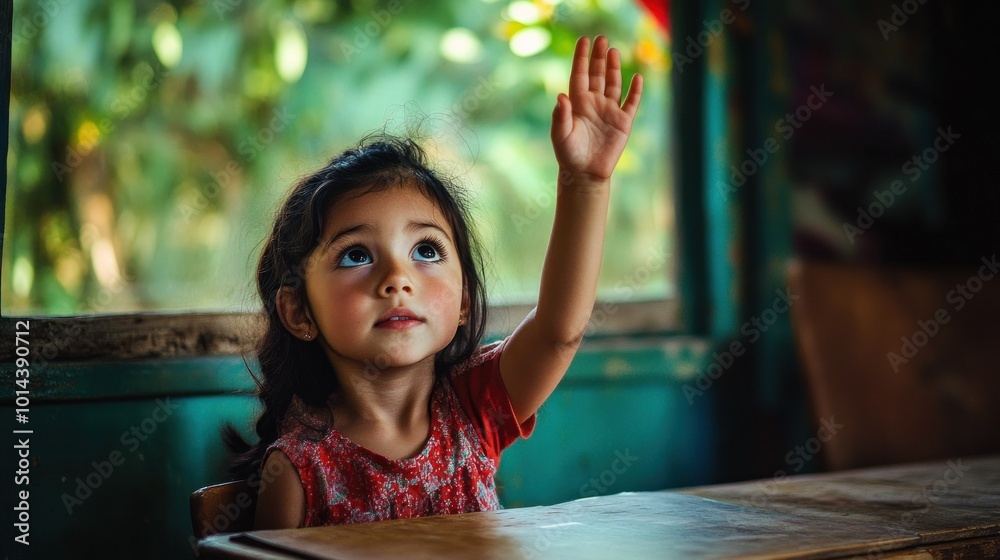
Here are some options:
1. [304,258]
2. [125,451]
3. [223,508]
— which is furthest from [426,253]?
[125,451]

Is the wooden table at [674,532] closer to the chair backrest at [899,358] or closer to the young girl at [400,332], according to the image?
the young girl at [400,332]

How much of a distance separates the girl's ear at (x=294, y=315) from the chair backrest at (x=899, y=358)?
4.49 feet

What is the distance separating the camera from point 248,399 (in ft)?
5.85

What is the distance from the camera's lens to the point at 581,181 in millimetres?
1310

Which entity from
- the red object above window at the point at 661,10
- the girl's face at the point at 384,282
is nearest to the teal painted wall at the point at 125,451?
the girl's face at the point at 384,282

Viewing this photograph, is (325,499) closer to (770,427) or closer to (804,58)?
(770,427)

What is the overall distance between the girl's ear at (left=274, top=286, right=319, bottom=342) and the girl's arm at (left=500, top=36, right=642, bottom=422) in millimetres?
341

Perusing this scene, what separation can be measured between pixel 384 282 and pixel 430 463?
0.27m

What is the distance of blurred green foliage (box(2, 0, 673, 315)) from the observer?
1.88m

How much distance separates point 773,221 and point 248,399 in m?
1.39

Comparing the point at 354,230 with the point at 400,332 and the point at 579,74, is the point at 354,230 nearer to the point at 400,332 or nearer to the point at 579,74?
the point at 400,332

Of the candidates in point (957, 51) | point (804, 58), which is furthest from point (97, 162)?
point (957, 51)

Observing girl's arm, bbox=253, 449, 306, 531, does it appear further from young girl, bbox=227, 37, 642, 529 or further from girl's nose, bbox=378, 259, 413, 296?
girl's nose, bbox=378, 259, 413, 296

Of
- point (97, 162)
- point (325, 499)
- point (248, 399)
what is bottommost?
point (325, 499)
